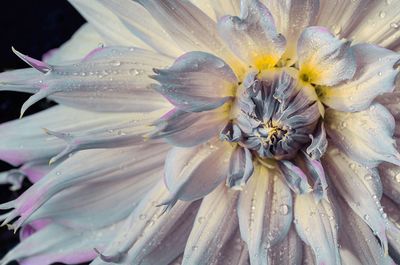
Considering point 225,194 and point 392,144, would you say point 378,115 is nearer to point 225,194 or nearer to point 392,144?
point 392,144

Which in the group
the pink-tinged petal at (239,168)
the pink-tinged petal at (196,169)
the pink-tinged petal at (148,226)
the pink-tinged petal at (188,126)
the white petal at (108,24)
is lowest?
the pink-tinged petal at (148,226)

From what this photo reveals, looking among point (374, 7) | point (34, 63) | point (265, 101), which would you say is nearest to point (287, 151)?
point (265, 101)

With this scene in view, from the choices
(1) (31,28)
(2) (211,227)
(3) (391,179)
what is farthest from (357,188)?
(1) (31,28)

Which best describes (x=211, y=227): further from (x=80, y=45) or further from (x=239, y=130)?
(x=80, y=45)

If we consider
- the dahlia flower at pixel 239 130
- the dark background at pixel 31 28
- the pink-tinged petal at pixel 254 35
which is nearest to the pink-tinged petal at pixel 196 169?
the dahlia flower at pixel 239 130

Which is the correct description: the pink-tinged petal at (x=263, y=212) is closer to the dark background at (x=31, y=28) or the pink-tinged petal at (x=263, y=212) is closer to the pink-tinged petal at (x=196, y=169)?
the pink-tinged petal at (x=196, y=169)

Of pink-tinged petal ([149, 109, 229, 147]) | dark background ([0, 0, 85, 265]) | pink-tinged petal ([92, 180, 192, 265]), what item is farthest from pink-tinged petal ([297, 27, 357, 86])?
dark background ([0, 0, 85, 265])
